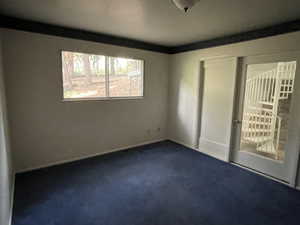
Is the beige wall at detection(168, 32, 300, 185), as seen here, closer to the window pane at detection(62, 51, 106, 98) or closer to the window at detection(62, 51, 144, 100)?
the window at detection(62, 51, 144, 100)

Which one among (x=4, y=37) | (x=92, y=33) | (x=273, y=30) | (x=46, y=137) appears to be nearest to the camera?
(x=4, y=37)

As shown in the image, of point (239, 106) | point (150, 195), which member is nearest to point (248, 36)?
point (239, 106)

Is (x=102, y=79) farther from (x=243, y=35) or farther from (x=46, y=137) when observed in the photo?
(x=243, y=35)

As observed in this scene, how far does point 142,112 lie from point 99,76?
135 cm

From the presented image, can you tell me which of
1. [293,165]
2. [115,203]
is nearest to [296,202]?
[293,165]

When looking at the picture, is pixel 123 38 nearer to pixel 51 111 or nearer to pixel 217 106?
pixel 51 111

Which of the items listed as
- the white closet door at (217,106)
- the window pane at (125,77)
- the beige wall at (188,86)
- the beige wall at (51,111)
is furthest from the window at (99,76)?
the white closet door at (217,106)

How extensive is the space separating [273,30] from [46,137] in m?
4.19

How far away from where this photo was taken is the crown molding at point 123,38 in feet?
8.64

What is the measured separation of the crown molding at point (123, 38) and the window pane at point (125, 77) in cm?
37

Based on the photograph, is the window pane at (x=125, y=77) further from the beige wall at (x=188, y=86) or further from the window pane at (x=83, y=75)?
the beige wall at (x=188, y=86)

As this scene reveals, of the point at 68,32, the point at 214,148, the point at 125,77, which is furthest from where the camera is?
the point at 125,77

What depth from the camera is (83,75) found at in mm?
3434

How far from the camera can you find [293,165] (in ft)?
8.80
